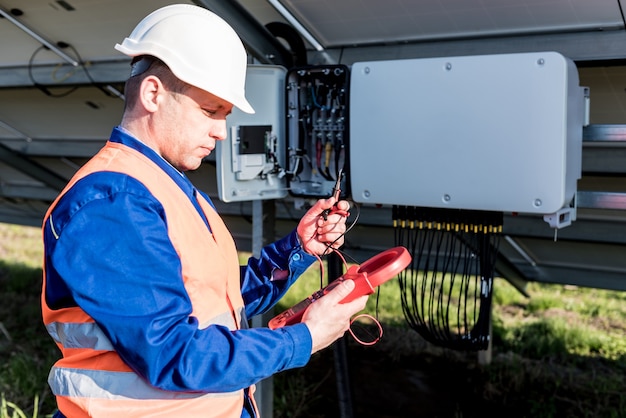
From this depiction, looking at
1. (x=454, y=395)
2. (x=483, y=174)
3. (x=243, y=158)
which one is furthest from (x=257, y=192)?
(x=454, y=395)

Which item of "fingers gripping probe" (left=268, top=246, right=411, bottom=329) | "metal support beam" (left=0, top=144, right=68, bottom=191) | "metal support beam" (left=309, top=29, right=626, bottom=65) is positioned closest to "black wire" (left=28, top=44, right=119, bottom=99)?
"metal support beam" (left=0, top=144, right=68, bottom=191)

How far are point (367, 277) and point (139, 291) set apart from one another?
415 millimetres

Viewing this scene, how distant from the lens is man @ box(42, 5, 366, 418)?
1101 millimetres

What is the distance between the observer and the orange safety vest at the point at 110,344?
3.94 ft

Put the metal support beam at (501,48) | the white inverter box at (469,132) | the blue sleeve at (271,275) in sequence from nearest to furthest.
A: the blue sleeve at (271,275) → the white inverter box at (469,132) → the metal support beam at (501,48)

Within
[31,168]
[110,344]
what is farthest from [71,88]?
[110,344]

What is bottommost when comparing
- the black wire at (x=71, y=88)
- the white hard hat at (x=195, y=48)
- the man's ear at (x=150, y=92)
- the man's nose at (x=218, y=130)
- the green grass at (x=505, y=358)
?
the green grass at (x=505, y=358)

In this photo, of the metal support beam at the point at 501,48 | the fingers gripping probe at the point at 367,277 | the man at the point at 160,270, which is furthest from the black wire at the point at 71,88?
the fingers gripping probe at the point at 367,277

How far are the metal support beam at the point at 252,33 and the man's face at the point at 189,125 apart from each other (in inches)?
38.7

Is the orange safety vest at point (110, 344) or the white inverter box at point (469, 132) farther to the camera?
the white inverter box at point (469, 132)

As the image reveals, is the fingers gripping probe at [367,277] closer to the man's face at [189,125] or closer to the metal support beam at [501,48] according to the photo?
the man's face at [189,125]

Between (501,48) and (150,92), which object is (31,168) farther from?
Result: (150,92)

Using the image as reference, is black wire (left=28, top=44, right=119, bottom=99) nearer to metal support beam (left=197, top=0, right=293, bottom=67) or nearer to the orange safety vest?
metal support beam (left=197, top=0, right=293, bottom=67)

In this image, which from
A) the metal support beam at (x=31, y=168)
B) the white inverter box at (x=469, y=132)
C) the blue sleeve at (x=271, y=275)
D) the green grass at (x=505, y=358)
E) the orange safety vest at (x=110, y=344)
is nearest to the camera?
the orange safety vest at (x=110, y=344)
